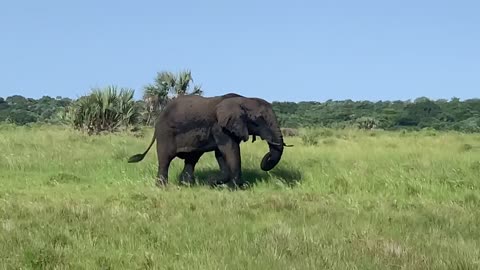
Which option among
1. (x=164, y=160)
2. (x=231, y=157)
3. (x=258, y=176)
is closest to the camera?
(x=231, y=157)

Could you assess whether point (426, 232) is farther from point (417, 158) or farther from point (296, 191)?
point (417, 158)

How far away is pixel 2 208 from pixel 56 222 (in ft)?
4.88

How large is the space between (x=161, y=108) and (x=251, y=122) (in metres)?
23.6

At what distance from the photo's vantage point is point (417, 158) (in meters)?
14.8

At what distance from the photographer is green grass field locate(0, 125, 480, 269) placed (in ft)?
18.3

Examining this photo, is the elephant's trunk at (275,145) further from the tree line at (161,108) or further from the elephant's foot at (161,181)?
the tree line at (161,108)

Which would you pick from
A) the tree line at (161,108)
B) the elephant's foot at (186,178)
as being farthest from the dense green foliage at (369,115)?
the elephant's foot at (186,178)

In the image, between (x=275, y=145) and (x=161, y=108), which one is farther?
(x=161, y=108)

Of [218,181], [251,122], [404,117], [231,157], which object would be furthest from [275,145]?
[404,117]

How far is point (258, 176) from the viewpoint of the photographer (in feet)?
43.4

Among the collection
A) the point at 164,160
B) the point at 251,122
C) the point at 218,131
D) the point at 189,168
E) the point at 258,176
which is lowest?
the point at 258,176

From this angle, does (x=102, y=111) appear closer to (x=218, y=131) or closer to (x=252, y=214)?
(x=218, y=131)

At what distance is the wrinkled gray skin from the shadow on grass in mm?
386

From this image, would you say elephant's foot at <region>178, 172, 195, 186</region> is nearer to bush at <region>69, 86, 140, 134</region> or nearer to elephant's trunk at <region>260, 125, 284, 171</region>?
elephant's trunk at <region>260, 125, 284, 171</region>
